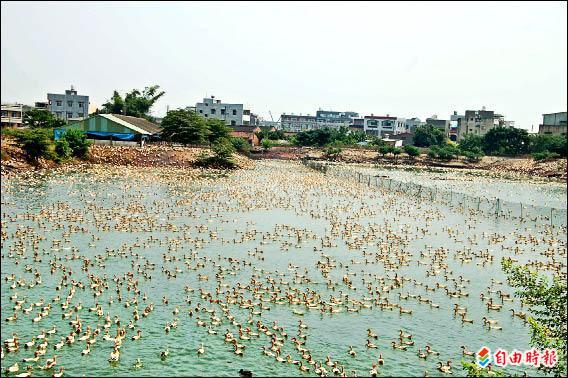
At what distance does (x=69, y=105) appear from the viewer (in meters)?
112

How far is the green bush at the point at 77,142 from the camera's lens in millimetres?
56938

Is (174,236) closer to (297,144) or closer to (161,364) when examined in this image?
(161,364)

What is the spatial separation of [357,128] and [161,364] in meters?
150

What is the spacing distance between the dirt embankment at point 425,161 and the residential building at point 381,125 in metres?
52.1

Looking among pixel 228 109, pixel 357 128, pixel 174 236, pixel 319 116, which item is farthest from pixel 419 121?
pixel 174 236

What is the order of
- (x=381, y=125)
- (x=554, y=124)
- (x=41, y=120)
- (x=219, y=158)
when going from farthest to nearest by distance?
(x=381, y=125), (x=554, y=124), (x=41, y=120), (x=219, y=158)

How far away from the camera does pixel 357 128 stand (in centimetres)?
15938

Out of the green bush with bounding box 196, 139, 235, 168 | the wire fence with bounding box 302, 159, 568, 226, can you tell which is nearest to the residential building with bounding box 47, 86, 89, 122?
the green bush with bounding box 196, 139, 235, 168

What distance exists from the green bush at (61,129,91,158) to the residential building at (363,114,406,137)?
10268 centimetres

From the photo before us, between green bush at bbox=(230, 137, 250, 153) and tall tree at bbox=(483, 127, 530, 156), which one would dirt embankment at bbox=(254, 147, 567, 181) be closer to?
green bush at bbox=(230, 137, 250, 153)

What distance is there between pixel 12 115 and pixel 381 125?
302ft

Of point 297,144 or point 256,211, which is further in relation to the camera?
point 297,144

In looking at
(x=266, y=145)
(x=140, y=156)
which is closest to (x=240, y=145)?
(x=266, y=145)

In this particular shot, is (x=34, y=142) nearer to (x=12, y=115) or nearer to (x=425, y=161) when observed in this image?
(x=12, y=115)
